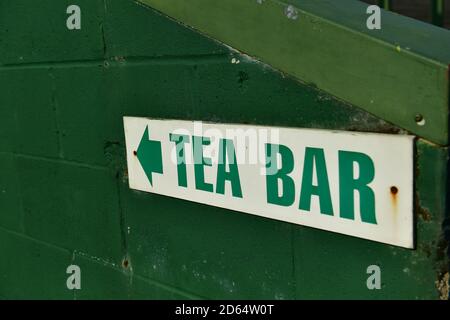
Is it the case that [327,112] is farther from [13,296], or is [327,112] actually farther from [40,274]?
[13,296]

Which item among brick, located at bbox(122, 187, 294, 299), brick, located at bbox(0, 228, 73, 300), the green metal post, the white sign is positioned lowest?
brick, located at bbox(0, 228, 73, 300)

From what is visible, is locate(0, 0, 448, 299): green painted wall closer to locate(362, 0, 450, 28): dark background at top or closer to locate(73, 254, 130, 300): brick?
locate(73, 254, 130, 300): brick

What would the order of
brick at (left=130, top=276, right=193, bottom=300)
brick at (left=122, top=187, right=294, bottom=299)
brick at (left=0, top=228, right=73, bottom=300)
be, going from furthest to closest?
brick at (left=0, top=228, right=73, bottom=300) → brick at (left=130, top=276, right=193, bottom=300) → brick at (left=122, top=187, right=294, bottom=299)

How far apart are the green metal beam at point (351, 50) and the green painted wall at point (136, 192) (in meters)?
0.05

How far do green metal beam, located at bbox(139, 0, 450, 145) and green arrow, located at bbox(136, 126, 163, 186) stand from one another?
0.47 meters

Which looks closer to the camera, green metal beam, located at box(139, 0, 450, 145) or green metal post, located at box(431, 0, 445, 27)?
green metal beam, located at box(139, 0, 450, 145)

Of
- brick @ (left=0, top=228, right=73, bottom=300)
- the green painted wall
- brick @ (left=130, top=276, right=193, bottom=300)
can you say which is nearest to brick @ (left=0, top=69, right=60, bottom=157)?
the green painted wall

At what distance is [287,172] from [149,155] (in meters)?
0.63

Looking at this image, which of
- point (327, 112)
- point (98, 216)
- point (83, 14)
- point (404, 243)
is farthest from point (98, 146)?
point (404, 243)


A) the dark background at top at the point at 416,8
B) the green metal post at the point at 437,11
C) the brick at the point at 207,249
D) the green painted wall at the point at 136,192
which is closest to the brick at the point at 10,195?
the green painted wall at the point at 136,192

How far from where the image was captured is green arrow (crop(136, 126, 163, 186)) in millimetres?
2127

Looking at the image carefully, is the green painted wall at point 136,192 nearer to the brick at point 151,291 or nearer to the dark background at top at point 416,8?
the brick at point 151,291

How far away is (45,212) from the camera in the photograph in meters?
2.89

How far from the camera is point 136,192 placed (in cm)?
236
